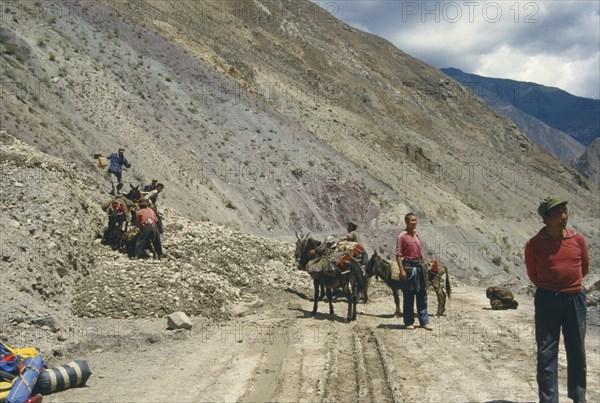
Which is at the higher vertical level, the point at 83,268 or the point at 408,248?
the point at 408,248

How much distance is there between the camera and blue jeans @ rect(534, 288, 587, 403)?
18.9ft

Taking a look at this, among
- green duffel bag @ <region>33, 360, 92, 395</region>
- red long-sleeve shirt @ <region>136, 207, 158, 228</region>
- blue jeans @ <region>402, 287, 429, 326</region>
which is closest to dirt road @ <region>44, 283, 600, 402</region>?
green duffel bag @ <region>33, 360, 92, 395</region>

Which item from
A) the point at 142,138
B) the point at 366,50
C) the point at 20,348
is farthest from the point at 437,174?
the point at 20,348

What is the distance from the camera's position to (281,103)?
1591 inches

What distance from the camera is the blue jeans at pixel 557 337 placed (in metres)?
5.76

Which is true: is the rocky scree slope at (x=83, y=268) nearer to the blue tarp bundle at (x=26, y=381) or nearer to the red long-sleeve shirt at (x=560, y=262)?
the blue tarp bundle at (x=26, y=381)

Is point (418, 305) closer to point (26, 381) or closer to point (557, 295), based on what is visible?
point (557, 295)

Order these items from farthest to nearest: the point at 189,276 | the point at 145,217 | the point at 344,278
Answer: the point at 145,217 → the point at 189,276 → the point at 344,278

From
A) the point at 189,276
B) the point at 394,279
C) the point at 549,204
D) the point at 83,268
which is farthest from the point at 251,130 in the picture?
the point at 549,204

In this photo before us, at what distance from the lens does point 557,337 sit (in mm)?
5855

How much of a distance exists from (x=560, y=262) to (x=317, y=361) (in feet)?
11.9

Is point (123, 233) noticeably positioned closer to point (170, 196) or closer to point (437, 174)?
point (170, 196)

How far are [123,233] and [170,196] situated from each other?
25.0 feet

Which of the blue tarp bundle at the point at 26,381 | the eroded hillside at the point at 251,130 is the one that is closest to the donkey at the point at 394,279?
the blue tarp bundle at the point at 26,381
